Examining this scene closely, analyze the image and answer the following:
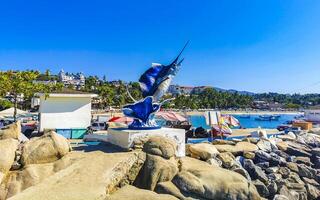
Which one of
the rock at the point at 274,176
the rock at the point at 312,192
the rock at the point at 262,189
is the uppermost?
the rock at the point at 274,176

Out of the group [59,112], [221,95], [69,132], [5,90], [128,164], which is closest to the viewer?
[128,164]

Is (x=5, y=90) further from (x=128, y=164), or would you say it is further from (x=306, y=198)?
(x=306, y=198)

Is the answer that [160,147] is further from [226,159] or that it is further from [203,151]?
[226,159]

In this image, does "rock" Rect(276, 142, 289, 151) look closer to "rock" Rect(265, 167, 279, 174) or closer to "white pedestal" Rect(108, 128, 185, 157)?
"rock" Rect(265, 167, 279, 174)

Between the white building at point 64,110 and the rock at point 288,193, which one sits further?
the white building at point 64,110

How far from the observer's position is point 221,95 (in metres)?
160

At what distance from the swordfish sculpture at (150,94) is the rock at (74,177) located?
286 cm

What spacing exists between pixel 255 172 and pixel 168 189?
6534mm

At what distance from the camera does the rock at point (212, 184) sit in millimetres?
11086

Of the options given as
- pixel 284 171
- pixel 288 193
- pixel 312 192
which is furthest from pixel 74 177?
pixel 312 192

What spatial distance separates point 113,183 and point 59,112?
16480 mm

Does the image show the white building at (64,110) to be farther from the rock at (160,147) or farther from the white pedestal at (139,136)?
the rock at (160,147)

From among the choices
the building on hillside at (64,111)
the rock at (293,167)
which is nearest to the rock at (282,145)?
the rock at (293,167)

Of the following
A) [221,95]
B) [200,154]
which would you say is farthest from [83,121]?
→ [221,95]
